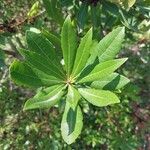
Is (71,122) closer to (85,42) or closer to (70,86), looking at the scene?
(70,86)

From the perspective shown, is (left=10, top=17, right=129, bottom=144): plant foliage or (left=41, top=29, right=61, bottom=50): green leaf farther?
(left=41, top=29, right=61, bottom=50): green leaf

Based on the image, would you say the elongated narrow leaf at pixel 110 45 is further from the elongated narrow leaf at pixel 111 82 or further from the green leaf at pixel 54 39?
the green leaf at pixel 54 39

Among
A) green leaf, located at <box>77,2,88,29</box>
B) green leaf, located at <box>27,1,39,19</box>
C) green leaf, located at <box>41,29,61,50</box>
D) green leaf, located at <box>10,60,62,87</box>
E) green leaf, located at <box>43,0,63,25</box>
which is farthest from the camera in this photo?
green leaf, located at <box>27,1,39,19</box>

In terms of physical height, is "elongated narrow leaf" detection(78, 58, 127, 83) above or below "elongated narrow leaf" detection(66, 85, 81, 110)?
above

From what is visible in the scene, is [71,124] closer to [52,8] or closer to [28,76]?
[28,76]

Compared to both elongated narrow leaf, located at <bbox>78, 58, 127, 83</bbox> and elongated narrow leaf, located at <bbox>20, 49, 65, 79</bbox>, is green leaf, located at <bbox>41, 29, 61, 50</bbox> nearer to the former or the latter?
elongated narrow leaf, located at <bbox>20, 49, 65, 79</bbox>

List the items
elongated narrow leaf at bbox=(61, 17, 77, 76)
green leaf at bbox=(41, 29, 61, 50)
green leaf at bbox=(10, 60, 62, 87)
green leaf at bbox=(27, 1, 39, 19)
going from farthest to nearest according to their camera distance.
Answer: green leaf at bbox=(27, 1, 39, 19) < green leaf at bbox=(41, 29, 61, 50) < elongated narrow leaf at bbox=(61, 17, 77, 76) < green leaf at bbox=(10, 60, 62, 87)

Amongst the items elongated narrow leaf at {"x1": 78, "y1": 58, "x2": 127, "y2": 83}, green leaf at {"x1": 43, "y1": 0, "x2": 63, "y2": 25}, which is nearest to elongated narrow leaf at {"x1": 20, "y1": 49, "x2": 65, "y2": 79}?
elongated narrow leaf at {"x1": 78, "y1": 58, "x2": 127, "y2": 83}
